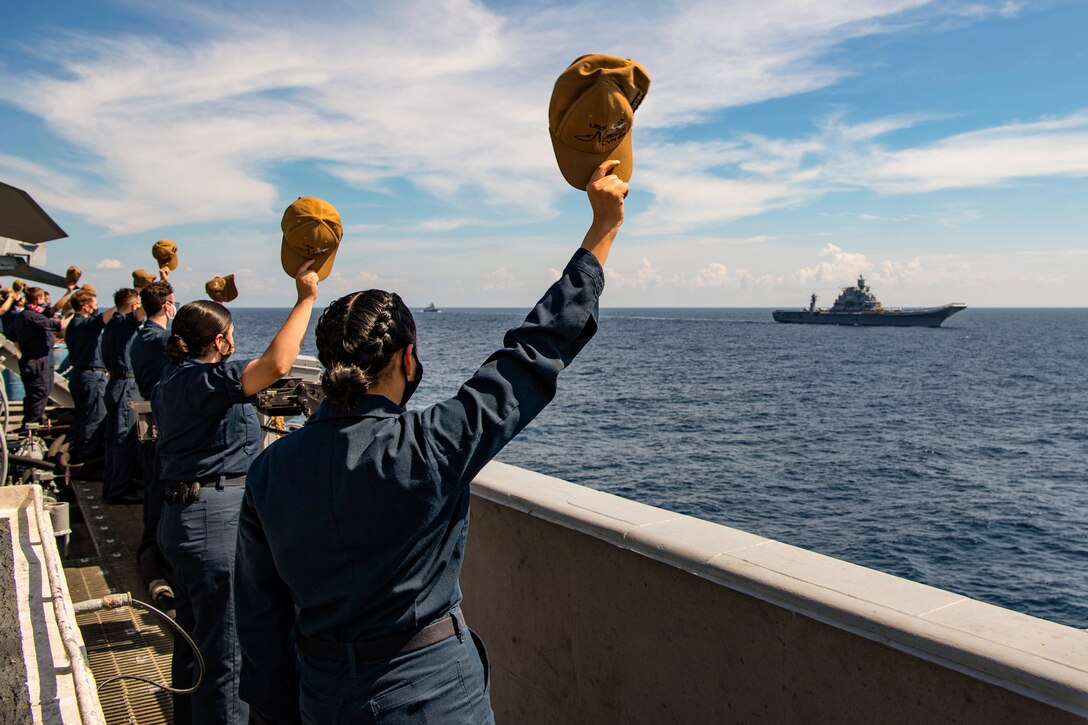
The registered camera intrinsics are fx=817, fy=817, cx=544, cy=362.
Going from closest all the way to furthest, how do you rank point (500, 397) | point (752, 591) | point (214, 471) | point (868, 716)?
point (500, 397), point (868, 716), point (752, 591), point (214, 471)

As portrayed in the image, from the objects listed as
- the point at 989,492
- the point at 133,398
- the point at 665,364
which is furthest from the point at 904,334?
the point at 133,398

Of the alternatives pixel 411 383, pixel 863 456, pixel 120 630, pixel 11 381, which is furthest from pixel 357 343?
pixel 863 456

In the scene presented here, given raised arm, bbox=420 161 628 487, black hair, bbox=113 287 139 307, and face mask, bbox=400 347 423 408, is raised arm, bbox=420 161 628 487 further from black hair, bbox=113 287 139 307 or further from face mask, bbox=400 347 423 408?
black hair, bbox=113 287 139 307

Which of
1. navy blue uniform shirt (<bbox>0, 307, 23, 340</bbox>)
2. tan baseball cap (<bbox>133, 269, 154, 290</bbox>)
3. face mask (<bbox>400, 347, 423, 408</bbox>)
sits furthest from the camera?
navy blue uniform shirt (<bbox>0, 307, 23, 340</bbox>)

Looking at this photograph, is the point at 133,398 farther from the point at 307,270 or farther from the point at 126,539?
the point at 307,270

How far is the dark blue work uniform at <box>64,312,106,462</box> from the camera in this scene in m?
8.01

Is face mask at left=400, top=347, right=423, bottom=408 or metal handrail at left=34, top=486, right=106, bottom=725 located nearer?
face mask at left=400, top=347, right=423, bottom=408

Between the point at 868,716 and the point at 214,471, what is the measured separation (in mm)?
2454

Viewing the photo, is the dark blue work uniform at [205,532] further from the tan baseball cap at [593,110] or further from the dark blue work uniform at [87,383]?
the dark blue work uniform at [87,383]

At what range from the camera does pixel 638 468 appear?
98.3ft

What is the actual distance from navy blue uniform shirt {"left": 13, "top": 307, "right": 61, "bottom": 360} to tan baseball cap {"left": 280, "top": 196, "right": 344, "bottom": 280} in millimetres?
8127

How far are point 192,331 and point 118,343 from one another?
417 cm

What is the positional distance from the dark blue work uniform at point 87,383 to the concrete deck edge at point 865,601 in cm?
673

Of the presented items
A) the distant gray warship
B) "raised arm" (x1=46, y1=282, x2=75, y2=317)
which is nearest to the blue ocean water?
"raised arm" (x1=46, y1=282, x2=75, y2=317)
